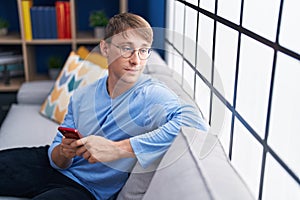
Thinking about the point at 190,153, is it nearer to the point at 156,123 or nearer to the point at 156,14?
the point at 156,123

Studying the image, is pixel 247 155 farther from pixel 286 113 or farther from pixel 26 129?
pixel 26 129

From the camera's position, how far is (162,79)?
1.45 m

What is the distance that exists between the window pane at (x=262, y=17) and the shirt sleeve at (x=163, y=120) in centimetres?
30

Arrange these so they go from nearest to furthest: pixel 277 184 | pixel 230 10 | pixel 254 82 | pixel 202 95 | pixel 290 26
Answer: pixel 290 26
pixel 277 184
pixel 254 82
pixel 230 10
pixel 202 95

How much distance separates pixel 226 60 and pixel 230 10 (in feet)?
0.58

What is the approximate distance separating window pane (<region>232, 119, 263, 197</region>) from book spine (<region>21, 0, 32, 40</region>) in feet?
6.69

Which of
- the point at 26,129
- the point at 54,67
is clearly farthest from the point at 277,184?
the point at 54,67

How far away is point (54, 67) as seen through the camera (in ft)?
10.5

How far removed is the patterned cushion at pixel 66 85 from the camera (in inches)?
Answer: 92.1

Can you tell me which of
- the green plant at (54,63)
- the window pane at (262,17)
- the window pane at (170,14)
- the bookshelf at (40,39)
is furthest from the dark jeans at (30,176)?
the green plant at (54,63)

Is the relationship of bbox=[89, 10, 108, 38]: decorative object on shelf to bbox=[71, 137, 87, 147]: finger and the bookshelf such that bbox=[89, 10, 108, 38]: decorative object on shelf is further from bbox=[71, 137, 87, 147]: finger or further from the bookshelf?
bbox=[71, 137, 87, 147]: finger

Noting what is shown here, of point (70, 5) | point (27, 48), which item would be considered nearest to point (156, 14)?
point (70, 5)

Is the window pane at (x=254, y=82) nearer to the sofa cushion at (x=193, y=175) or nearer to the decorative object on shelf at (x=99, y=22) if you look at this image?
the sofa cushion at (x=193, y=175)

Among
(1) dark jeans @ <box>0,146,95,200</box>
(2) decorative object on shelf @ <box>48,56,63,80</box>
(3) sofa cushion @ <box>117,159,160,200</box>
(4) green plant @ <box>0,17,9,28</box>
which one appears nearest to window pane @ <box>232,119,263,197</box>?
(3) sofa cushion @ <box>117,159,160,200</box>
